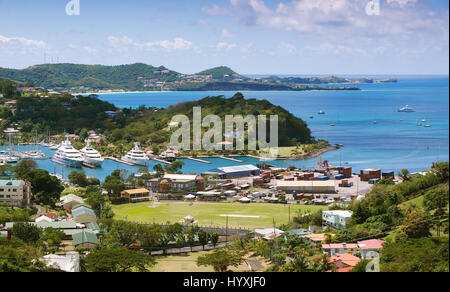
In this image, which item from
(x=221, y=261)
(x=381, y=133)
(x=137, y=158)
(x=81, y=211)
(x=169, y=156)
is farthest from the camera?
(x=381, y=133)

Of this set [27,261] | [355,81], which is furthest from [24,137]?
[355,81]

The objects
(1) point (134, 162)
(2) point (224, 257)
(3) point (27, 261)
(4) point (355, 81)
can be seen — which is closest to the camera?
(3) point (27, 261)

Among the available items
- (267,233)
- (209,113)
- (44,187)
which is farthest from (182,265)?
(209,113)

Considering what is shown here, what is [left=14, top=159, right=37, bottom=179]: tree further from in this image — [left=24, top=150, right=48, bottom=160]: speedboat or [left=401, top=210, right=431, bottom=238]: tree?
[left=401, top=210, right=431, bottom=238]: tree

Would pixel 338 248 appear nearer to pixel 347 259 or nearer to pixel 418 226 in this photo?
pixel 347 259

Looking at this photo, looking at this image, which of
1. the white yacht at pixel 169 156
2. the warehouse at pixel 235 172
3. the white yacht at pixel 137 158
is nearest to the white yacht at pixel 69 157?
the white yacht at pixel 137 158

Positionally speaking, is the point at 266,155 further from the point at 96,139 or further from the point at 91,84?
the point at 91,84

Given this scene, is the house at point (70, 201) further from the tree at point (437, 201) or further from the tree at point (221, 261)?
A: the tree at point (437, 201)
